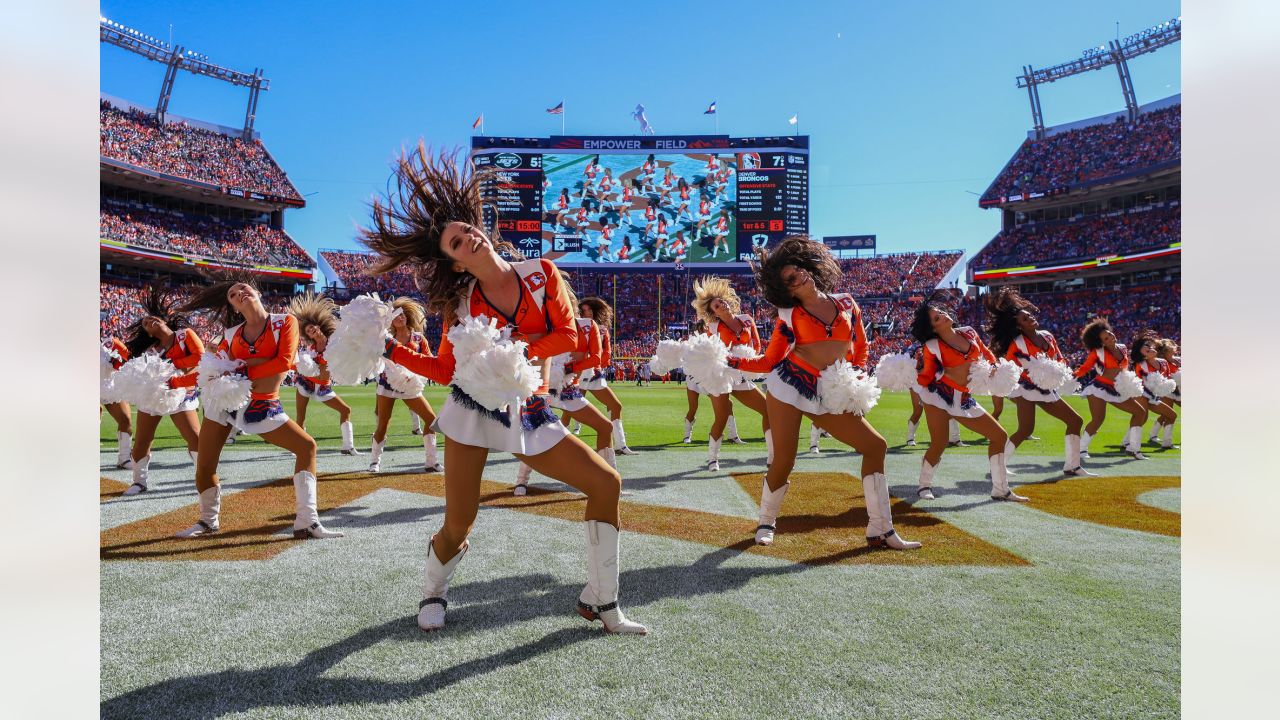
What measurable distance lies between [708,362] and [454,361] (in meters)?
2.78

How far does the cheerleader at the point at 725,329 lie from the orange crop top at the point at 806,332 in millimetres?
2333

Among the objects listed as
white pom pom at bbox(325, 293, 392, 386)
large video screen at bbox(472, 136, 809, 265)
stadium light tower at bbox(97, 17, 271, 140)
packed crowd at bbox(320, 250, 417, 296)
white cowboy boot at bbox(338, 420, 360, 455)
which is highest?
stadium light tower at bbox(97, 17, 271, 140)

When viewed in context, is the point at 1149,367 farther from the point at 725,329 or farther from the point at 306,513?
the point at 306,513

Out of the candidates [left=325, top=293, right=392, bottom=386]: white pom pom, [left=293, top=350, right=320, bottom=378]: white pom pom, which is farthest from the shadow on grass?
[left=293, top=350, right=320, bottom=378]: white pom pom

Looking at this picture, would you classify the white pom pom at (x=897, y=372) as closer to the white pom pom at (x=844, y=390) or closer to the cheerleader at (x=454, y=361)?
the white pom pom at (x=844, y=390)

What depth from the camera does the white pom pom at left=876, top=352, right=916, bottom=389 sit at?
7810 millimetres

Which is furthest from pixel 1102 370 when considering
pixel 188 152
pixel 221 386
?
pixel 188 152

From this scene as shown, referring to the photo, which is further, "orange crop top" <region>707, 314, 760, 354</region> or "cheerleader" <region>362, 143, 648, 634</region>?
"orange crop top" <region>707, 314, 760, 354</region>

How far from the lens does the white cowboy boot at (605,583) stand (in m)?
3.33

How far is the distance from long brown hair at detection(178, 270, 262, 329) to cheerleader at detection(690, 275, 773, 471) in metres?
4.43

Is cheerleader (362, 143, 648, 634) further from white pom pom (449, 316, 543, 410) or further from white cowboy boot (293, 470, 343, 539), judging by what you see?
white cowboy boot (293, 470, 343, 539)

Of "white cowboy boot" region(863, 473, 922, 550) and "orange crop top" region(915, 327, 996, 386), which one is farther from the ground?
"orange crop top" region(915, 327, 996, 386)

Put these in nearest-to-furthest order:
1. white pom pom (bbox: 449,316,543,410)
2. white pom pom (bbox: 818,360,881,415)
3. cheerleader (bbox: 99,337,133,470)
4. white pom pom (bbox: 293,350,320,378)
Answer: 1. white pom pom (bbox: 449,316,543,410)
2. white pom pom (bbox: 818,360,881,415)
3. cheerleader (bbox: 99,337,133,470)
4. white pom pom (bbox: 293,350,320,378)
